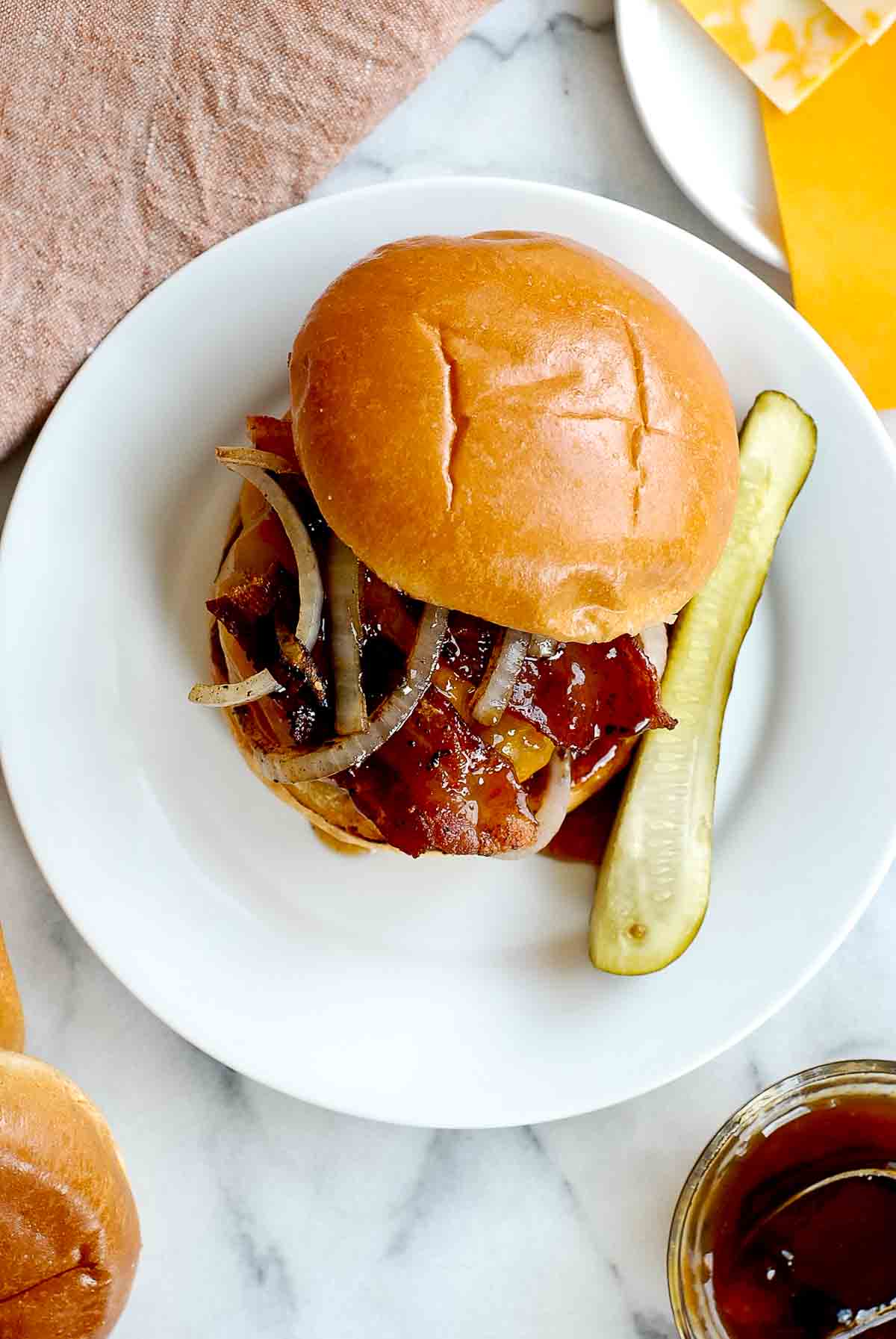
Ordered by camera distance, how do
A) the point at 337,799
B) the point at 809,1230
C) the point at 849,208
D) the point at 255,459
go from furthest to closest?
the point at 849,208
the point at 809,1230
the point at 337,799
the point at 255,459

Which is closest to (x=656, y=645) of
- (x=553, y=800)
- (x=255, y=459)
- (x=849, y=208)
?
(x=553, y=800)

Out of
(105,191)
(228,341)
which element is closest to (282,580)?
(228,341)

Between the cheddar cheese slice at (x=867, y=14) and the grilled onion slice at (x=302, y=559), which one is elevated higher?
the cheddar cheese slice at (x=867, y=14)

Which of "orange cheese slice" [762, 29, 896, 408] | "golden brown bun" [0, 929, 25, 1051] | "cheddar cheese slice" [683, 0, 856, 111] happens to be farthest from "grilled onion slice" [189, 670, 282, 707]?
"cheddar cheese slice" [683, 0, 856, 111]

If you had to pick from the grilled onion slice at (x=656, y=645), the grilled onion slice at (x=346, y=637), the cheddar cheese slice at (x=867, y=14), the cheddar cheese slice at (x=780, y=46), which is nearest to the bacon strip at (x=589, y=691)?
the grilled onion slice at (x=656, y=645)

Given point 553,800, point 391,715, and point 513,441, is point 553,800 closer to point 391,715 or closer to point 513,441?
point 391,715

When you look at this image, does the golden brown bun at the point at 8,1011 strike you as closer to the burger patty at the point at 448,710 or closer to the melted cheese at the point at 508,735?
the burger patty at the point at 448,710
